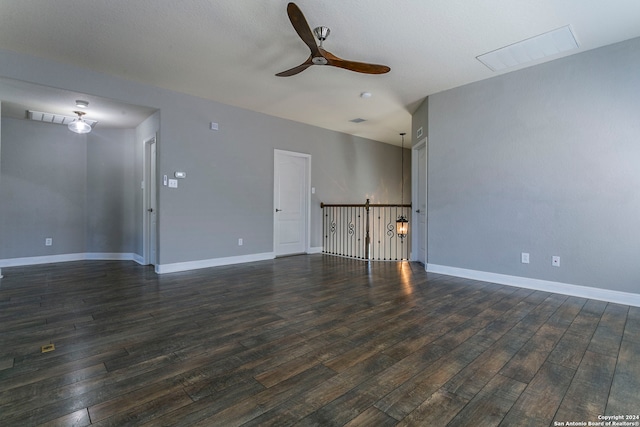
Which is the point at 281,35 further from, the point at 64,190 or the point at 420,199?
the point at 64,190

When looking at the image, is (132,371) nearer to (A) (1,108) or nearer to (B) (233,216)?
(B) (233,216)

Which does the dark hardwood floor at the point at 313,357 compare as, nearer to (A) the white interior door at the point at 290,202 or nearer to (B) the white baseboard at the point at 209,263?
(B) the white baseboard at the point at 209,263

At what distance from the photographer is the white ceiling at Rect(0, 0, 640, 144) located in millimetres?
2529

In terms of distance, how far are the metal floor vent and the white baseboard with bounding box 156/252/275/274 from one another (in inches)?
114

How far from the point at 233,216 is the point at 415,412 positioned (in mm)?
4295

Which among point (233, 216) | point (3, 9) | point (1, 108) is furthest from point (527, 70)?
point (1, 108)

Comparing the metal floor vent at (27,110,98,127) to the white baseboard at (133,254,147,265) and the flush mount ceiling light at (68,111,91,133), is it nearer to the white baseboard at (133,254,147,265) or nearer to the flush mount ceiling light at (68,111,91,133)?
the flush mount ceiling light at (68,111,91,133)

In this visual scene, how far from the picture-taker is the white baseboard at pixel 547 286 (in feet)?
10.1

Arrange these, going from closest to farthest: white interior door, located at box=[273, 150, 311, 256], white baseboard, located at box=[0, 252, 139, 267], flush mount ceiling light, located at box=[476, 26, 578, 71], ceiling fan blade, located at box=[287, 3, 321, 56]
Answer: ceiling fan blade, located at box=[287, 3, 321, 56]
flush mount ceiling light, located at box=[476, 26, 578, 71]
white baseboard, located at box=[0, 252, 139, 267]
white interior door, located at box=[273, 150, 311, 256]

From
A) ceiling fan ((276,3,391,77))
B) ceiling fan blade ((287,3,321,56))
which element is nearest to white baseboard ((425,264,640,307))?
ceiling fan ((276,3,391,77))

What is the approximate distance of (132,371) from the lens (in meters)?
1.78

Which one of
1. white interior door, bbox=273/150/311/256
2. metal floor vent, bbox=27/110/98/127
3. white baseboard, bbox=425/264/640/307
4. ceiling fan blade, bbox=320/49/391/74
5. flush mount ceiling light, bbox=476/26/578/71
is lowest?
white baseboard, bbox=425/264/640/307

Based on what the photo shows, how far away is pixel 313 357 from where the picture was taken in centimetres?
196

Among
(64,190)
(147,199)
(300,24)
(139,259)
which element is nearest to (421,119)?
(300,24)
